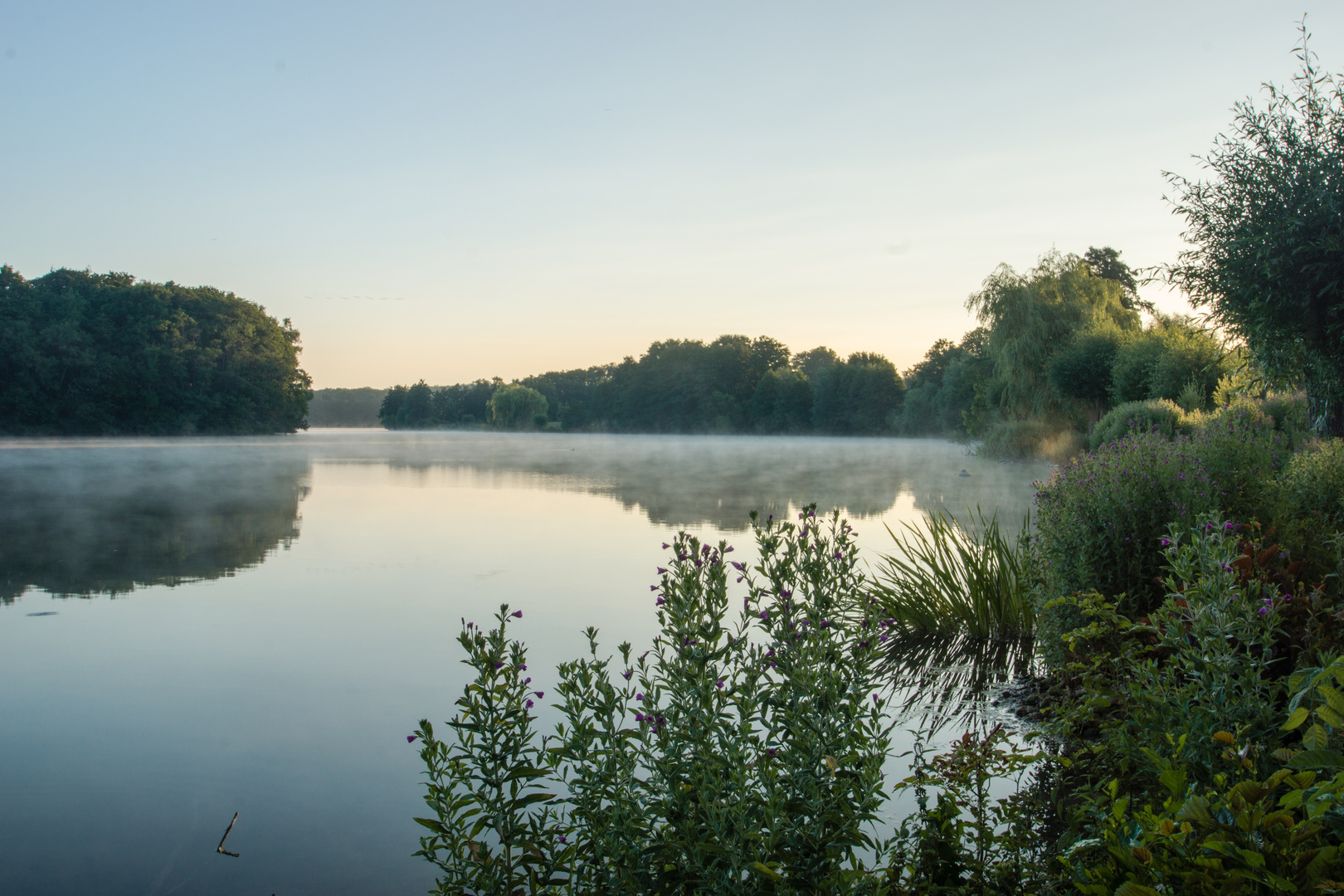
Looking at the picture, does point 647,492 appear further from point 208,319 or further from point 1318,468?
point 208,319

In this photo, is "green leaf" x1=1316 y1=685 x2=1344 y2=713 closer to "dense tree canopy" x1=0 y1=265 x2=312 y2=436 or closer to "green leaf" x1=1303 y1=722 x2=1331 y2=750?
"green leaf" x1=1303 y1=722 x2=1331 y2=750

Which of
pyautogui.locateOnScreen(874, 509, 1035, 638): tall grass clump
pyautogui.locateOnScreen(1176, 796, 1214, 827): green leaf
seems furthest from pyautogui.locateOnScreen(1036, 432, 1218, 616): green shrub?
pyautogui.locateOnScreen(1176, 796, 1214, 827): green leaf

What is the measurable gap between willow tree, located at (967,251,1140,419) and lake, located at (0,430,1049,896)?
645 inches

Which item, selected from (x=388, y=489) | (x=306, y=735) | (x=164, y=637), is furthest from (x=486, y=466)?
(x=306, y=735)

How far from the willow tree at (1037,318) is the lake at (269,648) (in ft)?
53.8

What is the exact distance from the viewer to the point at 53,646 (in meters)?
6.02

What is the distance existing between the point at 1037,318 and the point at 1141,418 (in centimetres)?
1221

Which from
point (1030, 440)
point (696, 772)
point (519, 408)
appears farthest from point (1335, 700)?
point (519, 408)

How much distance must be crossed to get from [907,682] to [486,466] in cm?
2616

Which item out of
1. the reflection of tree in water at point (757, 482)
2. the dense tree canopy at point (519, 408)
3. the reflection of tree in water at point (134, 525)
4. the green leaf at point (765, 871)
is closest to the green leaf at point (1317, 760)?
the green leaf at point (765, 871)

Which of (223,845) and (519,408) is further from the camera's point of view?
(519,408)

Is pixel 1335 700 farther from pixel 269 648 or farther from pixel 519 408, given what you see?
pixel 519 408

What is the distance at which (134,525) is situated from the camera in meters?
13.1

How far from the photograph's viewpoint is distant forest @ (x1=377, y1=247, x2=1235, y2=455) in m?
27.2
